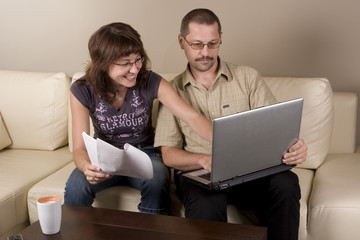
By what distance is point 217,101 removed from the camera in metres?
2.17

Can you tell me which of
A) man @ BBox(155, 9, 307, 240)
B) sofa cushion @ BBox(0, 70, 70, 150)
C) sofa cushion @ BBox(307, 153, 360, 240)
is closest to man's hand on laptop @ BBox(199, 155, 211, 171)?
man @ BBox(155, 9, 307, 240)

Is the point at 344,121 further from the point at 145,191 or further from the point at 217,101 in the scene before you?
the point at 145,191

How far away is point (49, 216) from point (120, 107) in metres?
0.72

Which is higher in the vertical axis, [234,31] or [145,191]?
[234,31]

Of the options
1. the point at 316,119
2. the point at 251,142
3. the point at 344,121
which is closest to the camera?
the point at 251,142

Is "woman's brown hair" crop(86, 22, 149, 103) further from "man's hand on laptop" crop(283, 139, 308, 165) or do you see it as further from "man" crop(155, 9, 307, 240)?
"man's hand on laptop" crop(283, 139, 308, 165)

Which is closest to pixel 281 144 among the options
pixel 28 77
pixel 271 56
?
pixel 271 56

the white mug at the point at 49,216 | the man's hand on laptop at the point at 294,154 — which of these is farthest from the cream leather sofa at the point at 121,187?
the white mug at the point at 49,216

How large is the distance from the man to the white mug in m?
0.52

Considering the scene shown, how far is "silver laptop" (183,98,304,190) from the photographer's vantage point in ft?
5.41

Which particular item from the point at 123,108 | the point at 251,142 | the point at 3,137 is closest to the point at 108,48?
the point at 123,108

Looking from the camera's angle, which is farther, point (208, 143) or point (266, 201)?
point (208, 143)

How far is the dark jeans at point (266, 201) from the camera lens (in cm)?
184

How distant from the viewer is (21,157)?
2643mm
